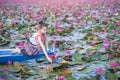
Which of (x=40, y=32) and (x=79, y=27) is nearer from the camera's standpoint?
(x=40, y=32)

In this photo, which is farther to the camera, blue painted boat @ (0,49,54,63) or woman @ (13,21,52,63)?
blue painted boat @ (0,49,54,63)

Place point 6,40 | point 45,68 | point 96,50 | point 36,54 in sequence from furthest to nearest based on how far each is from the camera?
A: point 6,40 → point 96,50 → point 36,54 → point 45,68

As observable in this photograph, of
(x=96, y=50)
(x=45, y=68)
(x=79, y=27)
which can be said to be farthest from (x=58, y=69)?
(x=79, y=27)

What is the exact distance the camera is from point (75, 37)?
26.3 feet

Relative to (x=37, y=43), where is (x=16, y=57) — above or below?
Result: below

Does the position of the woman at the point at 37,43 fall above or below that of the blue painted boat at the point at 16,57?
above

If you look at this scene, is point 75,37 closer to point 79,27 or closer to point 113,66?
point 79,27

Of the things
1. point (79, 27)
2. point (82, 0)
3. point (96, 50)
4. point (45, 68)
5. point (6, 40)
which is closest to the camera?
point (45, 68)

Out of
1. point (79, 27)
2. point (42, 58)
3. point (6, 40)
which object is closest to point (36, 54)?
point (42, 58)

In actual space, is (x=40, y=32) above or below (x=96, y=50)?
above

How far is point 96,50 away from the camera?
626 centimetres

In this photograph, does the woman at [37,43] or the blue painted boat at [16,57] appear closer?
the woman at [37,43]

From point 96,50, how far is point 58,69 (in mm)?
1421

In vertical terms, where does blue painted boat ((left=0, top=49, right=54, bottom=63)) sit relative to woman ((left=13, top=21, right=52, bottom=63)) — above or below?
below
